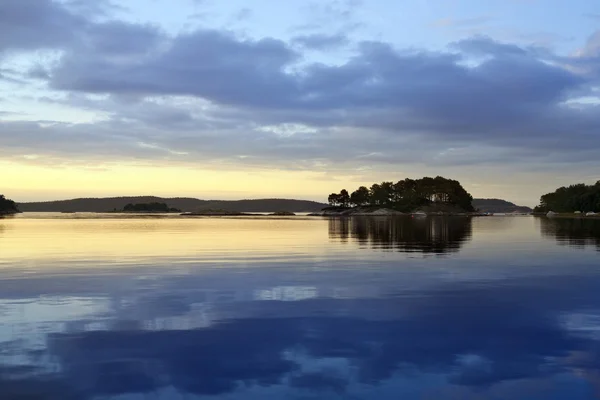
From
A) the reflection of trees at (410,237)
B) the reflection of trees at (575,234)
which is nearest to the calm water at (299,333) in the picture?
the reflection of trees at (410,237)

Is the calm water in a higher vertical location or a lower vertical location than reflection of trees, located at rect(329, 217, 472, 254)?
lower

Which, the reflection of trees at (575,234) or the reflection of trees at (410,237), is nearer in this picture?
the reflection of trees at (410,237)

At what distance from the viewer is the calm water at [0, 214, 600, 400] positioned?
1176cm

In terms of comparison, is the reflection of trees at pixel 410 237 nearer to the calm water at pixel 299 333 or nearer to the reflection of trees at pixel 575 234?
the reflection of trees at pixel 575 234

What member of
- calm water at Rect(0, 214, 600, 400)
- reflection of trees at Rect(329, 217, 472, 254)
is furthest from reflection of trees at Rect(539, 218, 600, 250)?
calm water at Rect(0, 214, 600, 400)

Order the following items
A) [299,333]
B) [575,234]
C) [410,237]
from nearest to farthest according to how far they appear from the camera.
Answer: [299,333] < [410,237] < [575,234]

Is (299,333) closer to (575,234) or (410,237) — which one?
(410,237)

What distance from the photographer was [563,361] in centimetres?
1341

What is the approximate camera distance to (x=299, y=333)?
16.2 metres

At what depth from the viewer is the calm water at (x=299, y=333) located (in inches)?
463

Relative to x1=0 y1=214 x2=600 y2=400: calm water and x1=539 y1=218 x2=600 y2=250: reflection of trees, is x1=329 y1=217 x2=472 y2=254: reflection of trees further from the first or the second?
x1=0 y1=214 x2=600 y2=400: calm water

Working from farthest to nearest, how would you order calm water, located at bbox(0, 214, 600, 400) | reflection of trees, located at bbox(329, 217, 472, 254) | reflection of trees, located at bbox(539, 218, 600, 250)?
reflection of trees, located at bbox(539, 218, 600, 250) < reflection of trees, located at bbox(329, 217, 472, 254) < calm water, located at bbox(0, 214, 600, 400)

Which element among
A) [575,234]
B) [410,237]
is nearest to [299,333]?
[410,237]

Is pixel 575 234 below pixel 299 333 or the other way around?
the other way around
